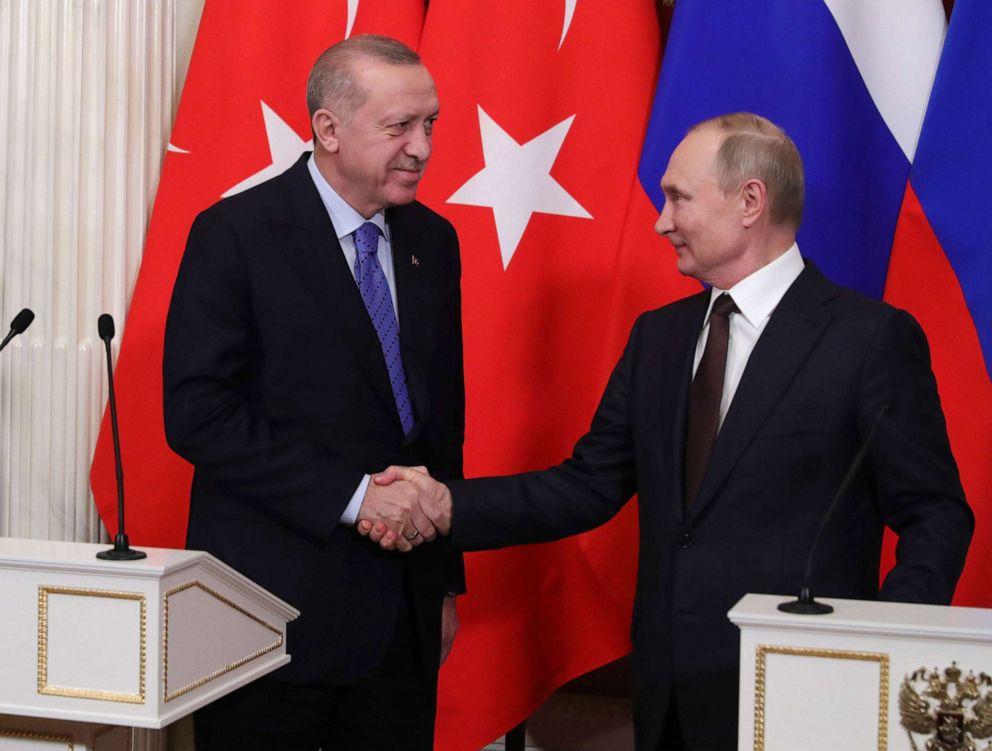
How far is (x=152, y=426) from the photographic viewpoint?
315cm

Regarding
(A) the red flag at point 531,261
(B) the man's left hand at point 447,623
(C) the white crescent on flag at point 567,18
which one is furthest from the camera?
(C) the white crescent on flag at point 567,18

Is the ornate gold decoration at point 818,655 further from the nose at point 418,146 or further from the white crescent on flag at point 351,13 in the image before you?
the white crescent on flag at point 351,13

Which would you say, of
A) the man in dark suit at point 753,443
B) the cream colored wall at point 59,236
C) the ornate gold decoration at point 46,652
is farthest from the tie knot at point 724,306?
the cream colored wall at point 59,236

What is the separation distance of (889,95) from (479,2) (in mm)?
982

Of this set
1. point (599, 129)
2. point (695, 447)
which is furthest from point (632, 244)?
point (695, 447)

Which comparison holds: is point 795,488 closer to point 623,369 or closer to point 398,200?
point 623,369

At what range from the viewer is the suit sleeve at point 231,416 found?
2221 millimetres

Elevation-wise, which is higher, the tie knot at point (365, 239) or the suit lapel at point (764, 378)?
the tie knot at point (365, 239)

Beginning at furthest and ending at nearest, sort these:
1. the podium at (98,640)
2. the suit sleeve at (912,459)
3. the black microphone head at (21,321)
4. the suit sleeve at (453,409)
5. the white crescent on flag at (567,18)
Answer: the white crescent on flag at (567,18), the suit sleeve at (453,409), the black microphone head at (21,321), the suit sleeve at (912,459), the podium at (98,640)

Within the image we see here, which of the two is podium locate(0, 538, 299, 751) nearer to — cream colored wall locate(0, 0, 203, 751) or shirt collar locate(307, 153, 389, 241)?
shirt collar locate(307, 153, 389, 241)

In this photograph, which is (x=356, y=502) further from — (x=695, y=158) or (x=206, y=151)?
(x=206, y=151)

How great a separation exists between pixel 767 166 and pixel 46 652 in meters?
1.34

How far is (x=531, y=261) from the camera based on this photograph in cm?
312

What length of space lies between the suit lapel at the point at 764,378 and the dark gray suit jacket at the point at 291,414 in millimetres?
549
